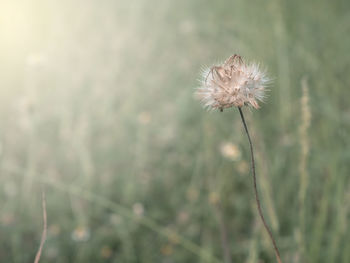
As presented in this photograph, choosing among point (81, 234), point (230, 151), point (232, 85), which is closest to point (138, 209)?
point (81, 234)

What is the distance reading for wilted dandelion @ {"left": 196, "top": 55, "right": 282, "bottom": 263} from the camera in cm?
80

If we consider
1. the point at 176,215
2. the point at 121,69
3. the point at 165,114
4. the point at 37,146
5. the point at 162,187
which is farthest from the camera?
the point at 121,69

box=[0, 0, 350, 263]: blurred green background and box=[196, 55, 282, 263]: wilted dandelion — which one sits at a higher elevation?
box=[0, 0, 350, 263]: blurred green background

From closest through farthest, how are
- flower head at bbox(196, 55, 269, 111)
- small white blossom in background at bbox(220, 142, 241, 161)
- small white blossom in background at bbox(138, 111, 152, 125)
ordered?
flower head at bbox(196, 55, 269, 111)
small white blossom in background at bbox(220, 142, 241, 161)
small white blossom in background at bbox(138, 111, 152, 125)

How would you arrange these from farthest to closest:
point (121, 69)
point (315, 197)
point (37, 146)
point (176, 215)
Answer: point (121, 69)
point (37, 146)
point (176, 215)
point (315, 197)

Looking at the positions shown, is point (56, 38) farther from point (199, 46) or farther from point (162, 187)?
point (162, 187)

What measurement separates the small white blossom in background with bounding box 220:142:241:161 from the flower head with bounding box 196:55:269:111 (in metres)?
1.64

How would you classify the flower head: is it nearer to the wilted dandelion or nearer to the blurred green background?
the wilted dandelion

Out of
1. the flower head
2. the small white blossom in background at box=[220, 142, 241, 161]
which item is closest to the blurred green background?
the small white blossom in background at box=[220, 142, 241, 161]

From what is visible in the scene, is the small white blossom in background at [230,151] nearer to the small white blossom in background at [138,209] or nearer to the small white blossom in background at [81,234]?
the small white blossom in background at [138,209]

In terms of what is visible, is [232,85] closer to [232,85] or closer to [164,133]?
[232,85]

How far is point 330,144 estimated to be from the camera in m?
2.22

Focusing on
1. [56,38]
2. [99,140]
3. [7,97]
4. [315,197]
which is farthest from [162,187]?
[56,38]

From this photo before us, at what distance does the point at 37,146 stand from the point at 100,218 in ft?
2.33
